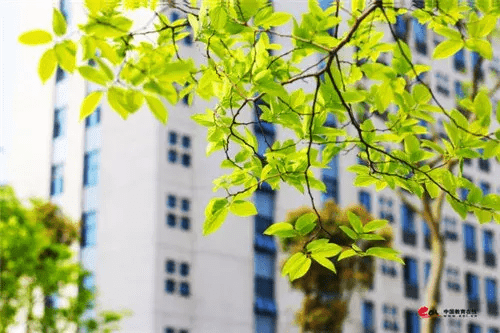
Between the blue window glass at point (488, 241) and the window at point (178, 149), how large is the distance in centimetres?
1603

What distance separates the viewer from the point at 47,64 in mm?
3072

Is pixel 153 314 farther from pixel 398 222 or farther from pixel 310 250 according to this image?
pixel 310 250

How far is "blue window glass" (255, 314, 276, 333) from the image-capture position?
104 ft

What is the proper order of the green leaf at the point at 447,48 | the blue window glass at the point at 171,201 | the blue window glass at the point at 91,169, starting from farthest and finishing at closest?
the blue window glass at the point at 91,169
the blue window glass at the point at 171,201
the green leaf at the point at 447,48

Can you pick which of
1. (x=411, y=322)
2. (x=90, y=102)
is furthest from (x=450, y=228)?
(x=90, y=102)

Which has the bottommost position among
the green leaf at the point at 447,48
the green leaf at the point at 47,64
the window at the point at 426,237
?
the green leaf at the point at 47,64

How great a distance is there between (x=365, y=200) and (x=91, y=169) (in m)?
10.8

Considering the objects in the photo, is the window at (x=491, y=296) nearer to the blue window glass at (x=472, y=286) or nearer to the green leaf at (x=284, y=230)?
the blue window glass at (x=472, y=286)

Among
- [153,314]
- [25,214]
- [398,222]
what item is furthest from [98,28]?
[398,222]

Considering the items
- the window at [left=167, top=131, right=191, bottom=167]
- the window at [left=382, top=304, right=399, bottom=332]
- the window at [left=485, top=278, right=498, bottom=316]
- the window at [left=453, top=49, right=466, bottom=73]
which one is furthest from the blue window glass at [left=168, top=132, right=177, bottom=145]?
the window at [left=485, top=278, right=498, bottom=316]

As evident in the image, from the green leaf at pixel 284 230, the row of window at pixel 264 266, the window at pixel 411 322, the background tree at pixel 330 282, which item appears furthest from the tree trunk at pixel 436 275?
the window at pixel 411 322

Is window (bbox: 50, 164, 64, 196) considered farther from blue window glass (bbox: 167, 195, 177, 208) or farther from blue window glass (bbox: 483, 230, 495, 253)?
blue window glass (bbox: 483, 230, 495, 253)

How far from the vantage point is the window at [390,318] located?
35000 mm

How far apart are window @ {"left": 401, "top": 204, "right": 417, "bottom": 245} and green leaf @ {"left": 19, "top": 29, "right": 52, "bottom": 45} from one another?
34.2m
